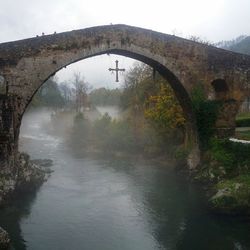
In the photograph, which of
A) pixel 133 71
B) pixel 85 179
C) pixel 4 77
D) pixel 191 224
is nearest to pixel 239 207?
pixel 191 224

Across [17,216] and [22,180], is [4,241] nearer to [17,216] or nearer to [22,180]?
[17,216]

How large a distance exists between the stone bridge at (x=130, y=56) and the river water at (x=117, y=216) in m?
1.95

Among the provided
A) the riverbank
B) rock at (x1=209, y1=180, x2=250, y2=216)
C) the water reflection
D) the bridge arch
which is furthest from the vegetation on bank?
the water reflection

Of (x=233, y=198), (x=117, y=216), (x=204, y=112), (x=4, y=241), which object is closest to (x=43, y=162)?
(x=204, y=112)

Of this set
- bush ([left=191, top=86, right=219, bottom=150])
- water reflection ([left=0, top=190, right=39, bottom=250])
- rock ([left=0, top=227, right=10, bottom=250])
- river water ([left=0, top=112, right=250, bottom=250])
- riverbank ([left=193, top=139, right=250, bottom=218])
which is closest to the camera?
rock ([left=0, top=227, right=10, bottom=250])

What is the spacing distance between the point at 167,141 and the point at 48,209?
12.6 meters

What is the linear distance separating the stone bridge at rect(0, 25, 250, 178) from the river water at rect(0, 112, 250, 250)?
76.8 inches

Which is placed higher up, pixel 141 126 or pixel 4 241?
pixel 141 126

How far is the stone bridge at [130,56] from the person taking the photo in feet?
56.4

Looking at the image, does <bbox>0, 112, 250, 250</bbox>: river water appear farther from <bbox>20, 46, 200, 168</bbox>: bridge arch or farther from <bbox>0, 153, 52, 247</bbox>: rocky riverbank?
<bbox>20, 46, 200, 168</bbox>: bridge arch

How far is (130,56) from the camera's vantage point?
1986cm

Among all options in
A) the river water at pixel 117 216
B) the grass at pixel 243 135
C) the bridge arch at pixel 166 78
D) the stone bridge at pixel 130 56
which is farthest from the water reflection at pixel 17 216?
the grass at pixel 243 135

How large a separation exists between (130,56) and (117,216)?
22.9 feet

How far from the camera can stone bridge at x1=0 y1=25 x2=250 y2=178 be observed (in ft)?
56.4
